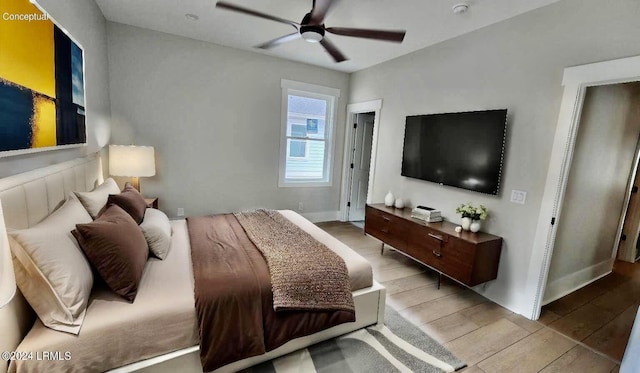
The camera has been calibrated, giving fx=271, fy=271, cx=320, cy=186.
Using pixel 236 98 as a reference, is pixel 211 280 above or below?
below

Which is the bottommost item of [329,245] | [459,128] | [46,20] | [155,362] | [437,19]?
[155,362]

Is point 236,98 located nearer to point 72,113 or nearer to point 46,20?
point 72,113

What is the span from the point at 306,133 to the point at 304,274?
3297 mm

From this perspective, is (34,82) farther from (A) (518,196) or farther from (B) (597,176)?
(B) (597,176)

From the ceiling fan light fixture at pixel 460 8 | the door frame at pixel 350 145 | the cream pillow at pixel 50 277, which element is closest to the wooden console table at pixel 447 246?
the door frame at pixel 350 145

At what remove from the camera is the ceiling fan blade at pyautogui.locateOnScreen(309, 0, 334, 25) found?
72.4 inches

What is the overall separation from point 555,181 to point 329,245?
6.39 ft

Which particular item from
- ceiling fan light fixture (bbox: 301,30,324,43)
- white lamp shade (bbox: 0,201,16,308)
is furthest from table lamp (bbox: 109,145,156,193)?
white lamp shade (bbox: 0,201,16,308)

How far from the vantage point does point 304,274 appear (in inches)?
68.6

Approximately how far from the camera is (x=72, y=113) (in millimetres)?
1973

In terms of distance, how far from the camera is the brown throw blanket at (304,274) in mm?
1654

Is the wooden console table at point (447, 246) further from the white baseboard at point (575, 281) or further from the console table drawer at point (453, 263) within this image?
the white baseboard at point (575, 281)

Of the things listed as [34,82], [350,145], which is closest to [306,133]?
[350,145]

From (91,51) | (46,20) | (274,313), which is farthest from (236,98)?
(274,313)
